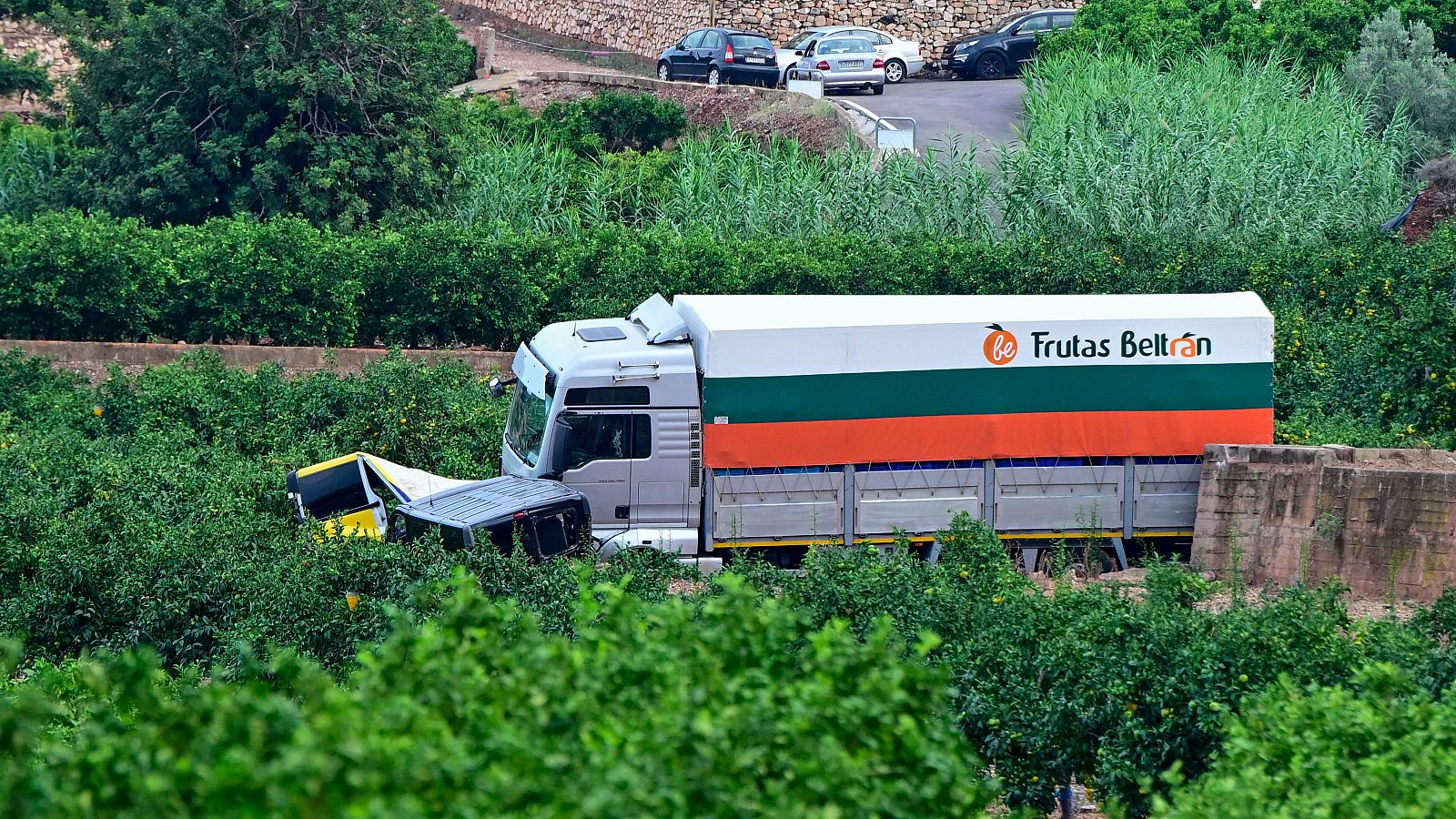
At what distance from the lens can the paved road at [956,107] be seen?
99.2ft

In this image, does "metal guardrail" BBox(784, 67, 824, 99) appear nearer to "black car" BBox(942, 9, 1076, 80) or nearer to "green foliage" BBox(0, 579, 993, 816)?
"black car" BBox(942, 9, 1076, 80)

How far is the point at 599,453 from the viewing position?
46.6 feet

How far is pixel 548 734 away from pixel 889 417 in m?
8.93

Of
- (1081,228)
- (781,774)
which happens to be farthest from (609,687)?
(1081,228)

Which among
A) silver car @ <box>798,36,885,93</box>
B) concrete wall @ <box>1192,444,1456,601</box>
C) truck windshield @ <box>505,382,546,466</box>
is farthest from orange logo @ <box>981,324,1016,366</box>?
silver car @ <box>798,36,885,93</box>

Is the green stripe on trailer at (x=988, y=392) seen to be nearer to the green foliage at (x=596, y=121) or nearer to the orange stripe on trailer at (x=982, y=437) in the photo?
the orange stripe on trailer at (x=982, y=437)

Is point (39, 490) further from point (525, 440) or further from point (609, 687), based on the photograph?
point (609, 687)

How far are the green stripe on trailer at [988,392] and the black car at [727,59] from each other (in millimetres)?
22448

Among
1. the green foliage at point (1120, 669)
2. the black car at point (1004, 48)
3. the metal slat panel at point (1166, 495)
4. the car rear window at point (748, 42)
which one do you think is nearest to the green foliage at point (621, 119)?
the car rear window at point (748, 42)

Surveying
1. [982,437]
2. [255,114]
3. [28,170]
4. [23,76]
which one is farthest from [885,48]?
[982,437]

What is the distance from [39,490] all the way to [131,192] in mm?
10134

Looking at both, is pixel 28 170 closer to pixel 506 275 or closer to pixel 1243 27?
pixel 506 275

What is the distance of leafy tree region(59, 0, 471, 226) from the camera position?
2325 centimetres

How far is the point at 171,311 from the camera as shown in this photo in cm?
2034
